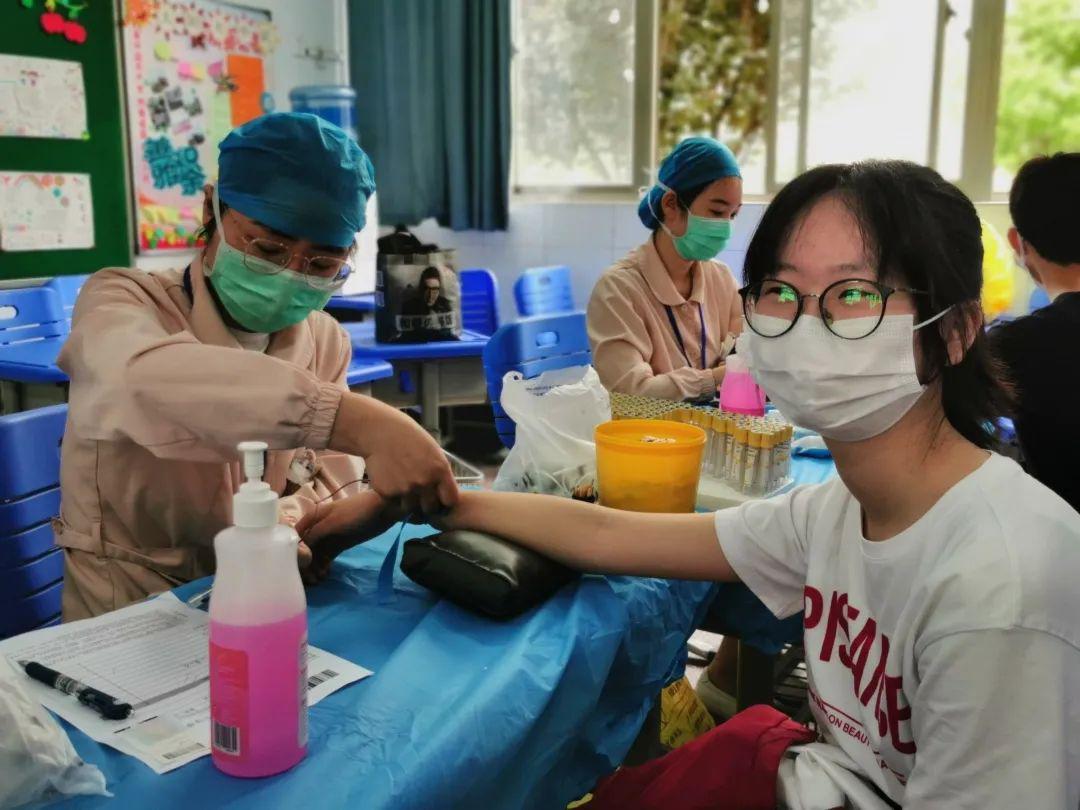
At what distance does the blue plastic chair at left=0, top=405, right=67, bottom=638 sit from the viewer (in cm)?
136

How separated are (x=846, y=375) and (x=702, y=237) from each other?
1.72 metres

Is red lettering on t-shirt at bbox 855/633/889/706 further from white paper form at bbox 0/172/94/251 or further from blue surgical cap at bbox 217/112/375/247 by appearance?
white paper form at bbox 0/172/94/251

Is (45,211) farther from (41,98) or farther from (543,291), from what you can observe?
A: (543,291)

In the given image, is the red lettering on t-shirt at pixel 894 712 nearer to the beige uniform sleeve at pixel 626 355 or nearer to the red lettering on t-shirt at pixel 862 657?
the red lettering on t-shirt at pixel 862 657

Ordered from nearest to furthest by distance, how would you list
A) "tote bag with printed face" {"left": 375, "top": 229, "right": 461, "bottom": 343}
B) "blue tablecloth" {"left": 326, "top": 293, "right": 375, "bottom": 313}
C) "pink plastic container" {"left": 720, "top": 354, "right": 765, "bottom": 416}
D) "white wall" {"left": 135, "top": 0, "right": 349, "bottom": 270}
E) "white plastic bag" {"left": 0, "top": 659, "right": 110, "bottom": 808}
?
"white plastic bag" {"left": 0, "top": 659, "right": 110, "bottom": 808}, "pink plastic container" {"left": 720, "top": 354, "right": 765, "bottom": 416}, "tote bag with printed face" {"left": 375, "top": 229, "right": 461, "bottom": 343}, "blue tablecloth" {"left": 326, "top": 293, "right": 375, "bottom": 313}, "white wall" {"left": 135, "top": 0, "right": 349, "bottom": 270}

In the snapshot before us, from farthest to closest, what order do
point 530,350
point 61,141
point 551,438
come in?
point 61,141, point 530,350, point 551,438

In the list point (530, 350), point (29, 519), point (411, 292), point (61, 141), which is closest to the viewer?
point (29, 519)

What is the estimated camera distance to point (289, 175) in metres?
1.27

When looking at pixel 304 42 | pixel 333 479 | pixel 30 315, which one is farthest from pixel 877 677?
pixel 304 42

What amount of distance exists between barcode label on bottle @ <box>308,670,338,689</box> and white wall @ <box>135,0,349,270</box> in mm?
4506

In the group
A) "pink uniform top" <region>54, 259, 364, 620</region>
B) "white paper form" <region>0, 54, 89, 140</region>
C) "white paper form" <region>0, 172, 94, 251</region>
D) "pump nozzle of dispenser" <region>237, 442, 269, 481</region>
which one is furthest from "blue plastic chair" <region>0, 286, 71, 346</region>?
"pump nozzle of dispenser" <region>237, 442, 269, 481</region>

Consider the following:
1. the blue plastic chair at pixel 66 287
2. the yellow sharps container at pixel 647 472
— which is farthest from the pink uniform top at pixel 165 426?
the blue plastic chair at pixel 66 287

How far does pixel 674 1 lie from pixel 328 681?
4514 millimetres

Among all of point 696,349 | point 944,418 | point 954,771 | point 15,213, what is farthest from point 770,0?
point 954,771
